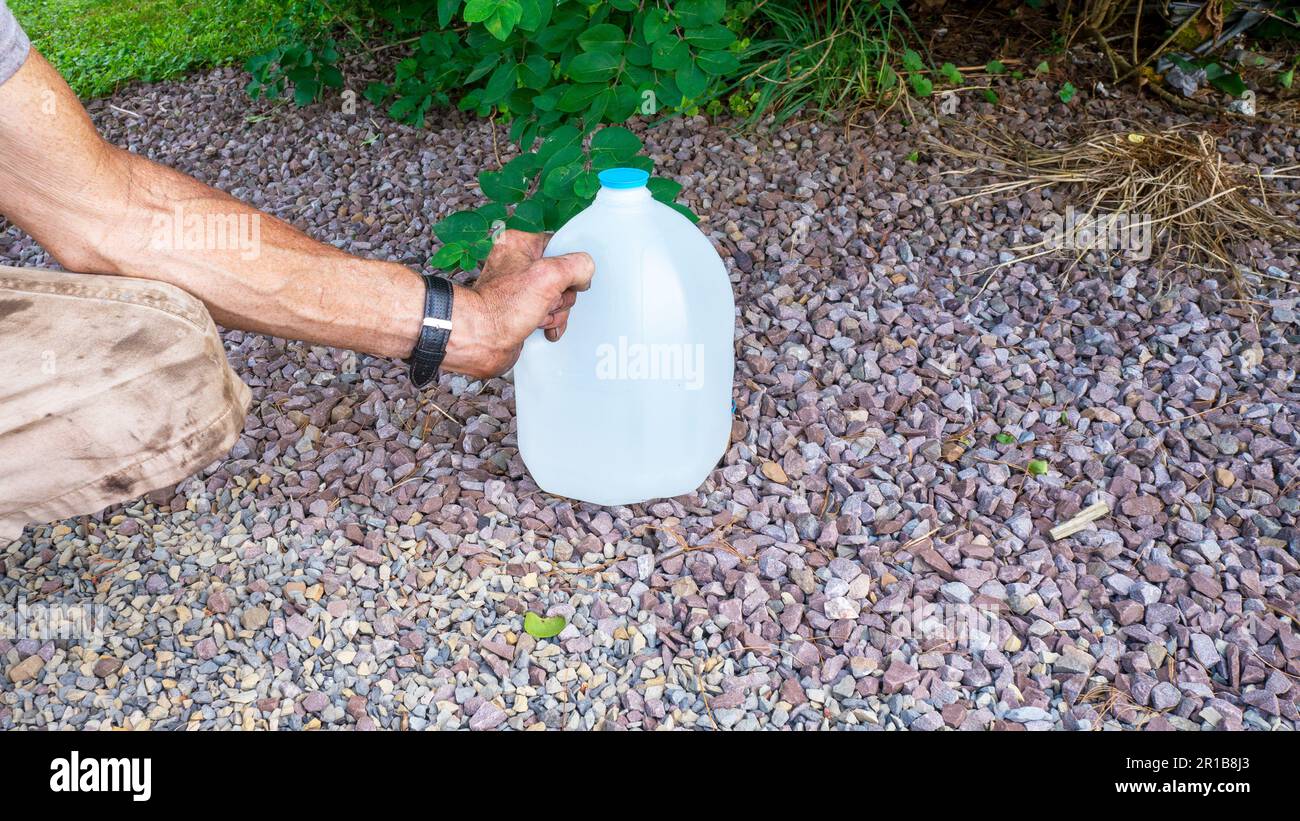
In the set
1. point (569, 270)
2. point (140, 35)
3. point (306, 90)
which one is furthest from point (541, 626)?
point (140, 35)

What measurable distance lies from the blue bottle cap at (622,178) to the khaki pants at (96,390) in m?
0.84

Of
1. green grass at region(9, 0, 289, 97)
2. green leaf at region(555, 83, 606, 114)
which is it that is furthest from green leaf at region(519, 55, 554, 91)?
green grass at region(9, 0, 289, 97)

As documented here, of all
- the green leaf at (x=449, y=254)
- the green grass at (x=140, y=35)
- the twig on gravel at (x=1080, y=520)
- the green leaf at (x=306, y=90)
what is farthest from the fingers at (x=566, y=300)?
the green grass at (x=140, y=35)

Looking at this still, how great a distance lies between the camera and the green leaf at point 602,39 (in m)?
2.30

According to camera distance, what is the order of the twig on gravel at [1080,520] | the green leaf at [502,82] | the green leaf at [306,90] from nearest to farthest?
the twig on gravel at [1080,520] → the green leaf at [502,82] → the green leaf at [306,90]

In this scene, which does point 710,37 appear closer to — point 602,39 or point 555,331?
point 602,39

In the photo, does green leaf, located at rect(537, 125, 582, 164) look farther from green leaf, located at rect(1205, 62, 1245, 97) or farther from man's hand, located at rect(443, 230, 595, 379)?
green leaf, located at rect(1205, 62, 1245, 97)

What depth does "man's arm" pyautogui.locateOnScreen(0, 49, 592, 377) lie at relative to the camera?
5.11 ft

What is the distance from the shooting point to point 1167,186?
320cm

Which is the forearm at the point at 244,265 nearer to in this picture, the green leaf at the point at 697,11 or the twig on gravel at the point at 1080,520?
the green leaf at the point at 697,11

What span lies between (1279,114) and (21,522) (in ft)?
13.8

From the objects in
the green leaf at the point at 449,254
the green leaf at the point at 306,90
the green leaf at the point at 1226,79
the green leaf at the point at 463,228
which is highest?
the green leaf at the point at 1226,79

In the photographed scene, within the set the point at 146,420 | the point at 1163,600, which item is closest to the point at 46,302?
the point at 146,420

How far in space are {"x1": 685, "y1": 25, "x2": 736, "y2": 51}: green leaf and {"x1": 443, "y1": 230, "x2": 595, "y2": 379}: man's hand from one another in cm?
62
